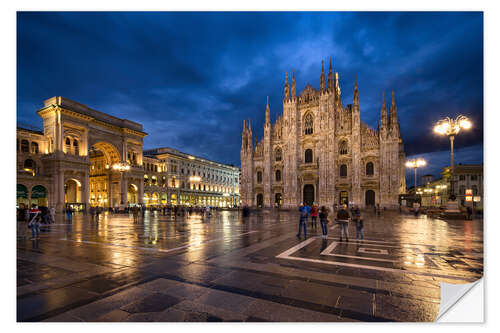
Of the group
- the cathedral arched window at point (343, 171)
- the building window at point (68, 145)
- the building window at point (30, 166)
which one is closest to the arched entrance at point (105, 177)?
the building window at point (68, 145)

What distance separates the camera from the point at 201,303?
3.59 metres

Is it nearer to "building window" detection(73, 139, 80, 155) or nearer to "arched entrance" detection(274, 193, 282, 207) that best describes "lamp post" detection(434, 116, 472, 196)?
"arched entrance" detection(274, 193, 282, 207)

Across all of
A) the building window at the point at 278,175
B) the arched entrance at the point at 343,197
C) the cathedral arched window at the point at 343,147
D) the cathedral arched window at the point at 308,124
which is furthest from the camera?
the building window at the point at 278,175

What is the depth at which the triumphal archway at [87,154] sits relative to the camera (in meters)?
37.8

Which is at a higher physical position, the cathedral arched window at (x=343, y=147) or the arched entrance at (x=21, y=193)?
the cathedral arched window at (x=343, y=147)

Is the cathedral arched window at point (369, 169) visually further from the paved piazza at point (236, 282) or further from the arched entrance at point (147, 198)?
the arched entrance at point (147, 198)

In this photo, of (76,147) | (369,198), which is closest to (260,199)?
(369,198)

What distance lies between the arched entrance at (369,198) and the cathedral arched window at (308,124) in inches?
559

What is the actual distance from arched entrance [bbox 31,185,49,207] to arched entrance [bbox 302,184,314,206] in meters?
40.6

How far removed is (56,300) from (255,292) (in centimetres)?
299

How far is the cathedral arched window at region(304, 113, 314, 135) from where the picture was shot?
45338mm

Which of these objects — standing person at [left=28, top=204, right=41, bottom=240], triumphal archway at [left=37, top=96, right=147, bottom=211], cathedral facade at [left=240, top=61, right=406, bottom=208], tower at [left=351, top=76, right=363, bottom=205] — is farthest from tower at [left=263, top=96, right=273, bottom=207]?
standing person at [left=28, top=204, right=41, bottom=240]

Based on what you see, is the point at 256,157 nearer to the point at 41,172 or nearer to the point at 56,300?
the point at 41,172
